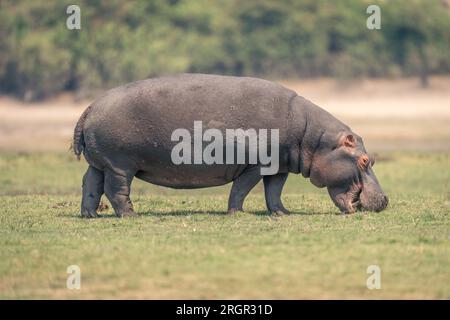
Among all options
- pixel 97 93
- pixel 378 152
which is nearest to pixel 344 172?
pixel 378 152

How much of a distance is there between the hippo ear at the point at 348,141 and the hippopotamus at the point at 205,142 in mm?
13

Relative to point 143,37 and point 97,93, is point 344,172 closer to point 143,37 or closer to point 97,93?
point 97,93

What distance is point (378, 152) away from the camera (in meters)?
30.5

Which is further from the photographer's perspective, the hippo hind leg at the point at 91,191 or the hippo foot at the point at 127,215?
the hippo hind leg at the point at 91,191

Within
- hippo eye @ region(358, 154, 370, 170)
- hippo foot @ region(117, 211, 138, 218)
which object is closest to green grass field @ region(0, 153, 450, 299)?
hippo foot @ region(117, 211, 138, 218)

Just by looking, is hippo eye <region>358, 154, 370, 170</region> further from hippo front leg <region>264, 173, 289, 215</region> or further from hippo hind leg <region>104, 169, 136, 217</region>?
hippo hind leg <region>104, 169, 136, 217</region>

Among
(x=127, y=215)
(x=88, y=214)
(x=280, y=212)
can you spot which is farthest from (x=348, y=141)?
(x=88, y=214)

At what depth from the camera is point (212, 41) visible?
48656 millimetres

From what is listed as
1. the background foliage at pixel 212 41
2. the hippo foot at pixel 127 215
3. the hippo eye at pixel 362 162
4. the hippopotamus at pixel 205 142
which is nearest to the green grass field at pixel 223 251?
the hippo foot at pixel 127 215

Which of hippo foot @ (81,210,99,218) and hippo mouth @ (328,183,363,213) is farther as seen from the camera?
hippo foot @ (81,210,99,218)

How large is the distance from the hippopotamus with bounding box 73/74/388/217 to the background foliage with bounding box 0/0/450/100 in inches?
1201

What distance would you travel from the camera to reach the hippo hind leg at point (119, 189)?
49.0 feet

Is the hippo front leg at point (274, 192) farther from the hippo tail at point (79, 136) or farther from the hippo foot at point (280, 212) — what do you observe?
the hippo tail at point (79, 136)

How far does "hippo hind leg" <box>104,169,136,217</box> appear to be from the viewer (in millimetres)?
14938
